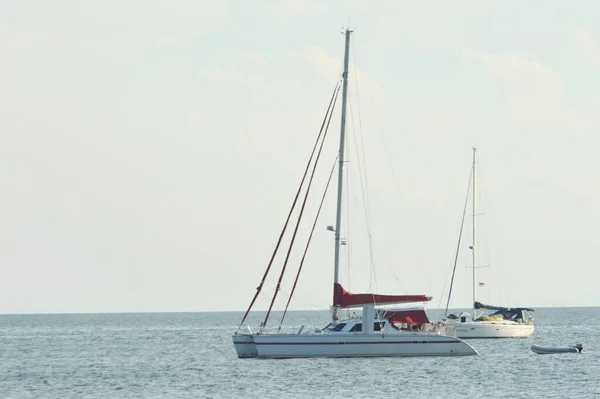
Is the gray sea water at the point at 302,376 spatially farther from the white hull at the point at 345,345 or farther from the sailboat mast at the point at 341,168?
the sailboat mast at the point at 341,168

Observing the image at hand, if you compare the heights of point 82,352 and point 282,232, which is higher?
point 282,232

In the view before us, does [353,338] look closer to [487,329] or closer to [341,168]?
[341,168]

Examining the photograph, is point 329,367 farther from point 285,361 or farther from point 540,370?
point 540,370

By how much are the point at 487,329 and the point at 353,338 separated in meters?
33.7

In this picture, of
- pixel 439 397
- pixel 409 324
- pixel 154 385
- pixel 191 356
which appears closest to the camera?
pixel 439 397

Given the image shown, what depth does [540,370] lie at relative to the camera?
65875 millimetres

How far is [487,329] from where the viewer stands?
3784 inches

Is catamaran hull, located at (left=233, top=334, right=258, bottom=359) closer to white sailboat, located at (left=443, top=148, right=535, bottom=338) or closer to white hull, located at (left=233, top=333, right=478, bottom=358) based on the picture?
white hull, located at (left=233, top=333, right=478, bottom=358)

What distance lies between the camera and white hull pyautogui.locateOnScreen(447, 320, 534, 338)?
95.4 metres

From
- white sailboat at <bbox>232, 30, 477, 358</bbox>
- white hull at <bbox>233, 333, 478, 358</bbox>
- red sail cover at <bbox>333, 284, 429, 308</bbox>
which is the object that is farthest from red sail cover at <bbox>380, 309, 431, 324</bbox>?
red sail cover at <bbox>333, 284, 429, 308</bbox>

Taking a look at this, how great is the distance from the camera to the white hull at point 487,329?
9538 cm

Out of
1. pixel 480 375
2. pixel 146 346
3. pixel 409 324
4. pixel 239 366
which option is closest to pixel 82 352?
pixel 146 346

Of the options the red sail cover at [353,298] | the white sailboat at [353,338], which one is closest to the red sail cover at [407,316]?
the white sailboat at [353,338]

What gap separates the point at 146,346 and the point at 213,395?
50.0 meters
